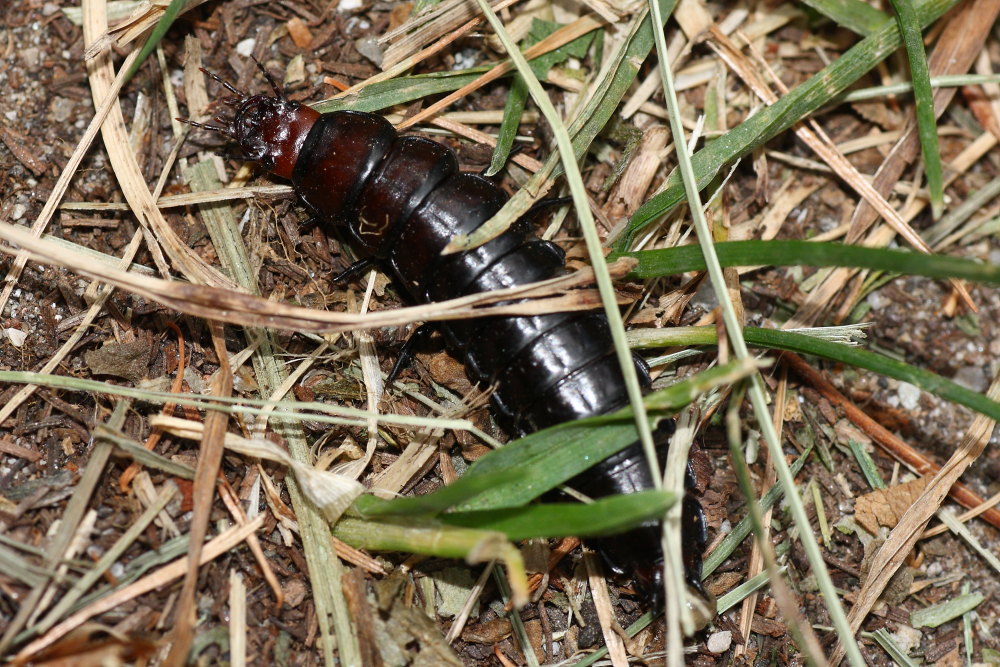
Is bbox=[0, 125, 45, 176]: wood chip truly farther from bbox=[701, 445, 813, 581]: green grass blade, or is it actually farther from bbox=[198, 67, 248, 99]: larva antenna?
bbox=[701, 445, 813, 581]: green grass blade

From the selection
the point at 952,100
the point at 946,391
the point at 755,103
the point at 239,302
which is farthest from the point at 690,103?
the point at 239,302

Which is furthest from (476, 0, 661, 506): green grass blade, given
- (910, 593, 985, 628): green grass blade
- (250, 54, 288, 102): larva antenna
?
(910, 593, 985, 628): green grass blade

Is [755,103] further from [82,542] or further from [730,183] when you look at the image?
[82,542]

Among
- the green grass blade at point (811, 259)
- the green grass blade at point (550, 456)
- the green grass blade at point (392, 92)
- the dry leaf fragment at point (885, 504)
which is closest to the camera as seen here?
the green grass blade at point (811, 259)

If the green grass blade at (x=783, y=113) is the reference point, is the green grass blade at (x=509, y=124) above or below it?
above

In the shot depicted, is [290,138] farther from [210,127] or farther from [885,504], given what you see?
[885,504]

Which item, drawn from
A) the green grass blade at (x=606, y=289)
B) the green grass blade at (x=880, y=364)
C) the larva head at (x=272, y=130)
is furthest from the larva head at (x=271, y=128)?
the green grass blade at (x=880, y=364)

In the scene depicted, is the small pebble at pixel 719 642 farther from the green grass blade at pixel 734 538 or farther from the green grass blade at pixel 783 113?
the green grass blade at pixel 783 113
